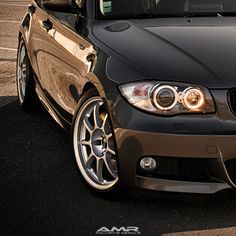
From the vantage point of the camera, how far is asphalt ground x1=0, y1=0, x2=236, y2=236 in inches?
147

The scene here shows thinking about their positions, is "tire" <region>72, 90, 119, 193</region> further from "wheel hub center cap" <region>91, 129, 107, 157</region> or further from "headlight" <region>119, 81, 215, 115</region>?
"headlight" <region>119, 81, 215, 115</region>

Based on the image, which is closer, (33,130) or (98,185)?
(98,185)

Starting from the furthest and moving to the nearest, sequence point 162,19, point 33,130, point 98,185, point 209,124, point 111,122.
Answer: point 33,130 < point 162,19 < point 98,185 < point 111,122 < point 209,124


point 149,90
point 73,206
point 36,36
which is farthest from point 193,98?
point 36,36

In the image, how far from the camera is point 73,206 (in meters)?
4.07

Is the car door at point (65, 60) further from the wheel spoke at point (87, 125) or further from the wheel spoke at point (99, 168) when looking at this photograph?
the wheel spoke at point (99, 168)

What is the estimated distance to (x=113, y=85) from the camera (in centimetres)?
386

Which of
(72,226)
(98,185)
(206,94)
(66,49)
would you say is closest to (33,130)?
(66,49)

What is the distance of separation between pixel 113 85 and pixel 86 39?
64cm

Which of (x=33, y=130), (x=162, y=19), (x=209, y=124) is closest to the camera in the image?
(x=209, y=124)

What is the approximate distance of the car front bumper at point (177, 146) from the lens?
3.57m

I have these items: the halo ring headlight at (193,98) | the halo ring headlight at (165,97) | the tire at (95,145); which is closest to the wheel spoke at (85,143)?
the tire at (95,145)

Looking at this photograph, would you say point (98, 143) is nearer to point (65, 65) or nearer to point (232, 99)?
point (65, 65)

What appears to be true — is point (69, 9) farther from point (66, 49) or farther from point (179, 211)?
point (179, 211)
